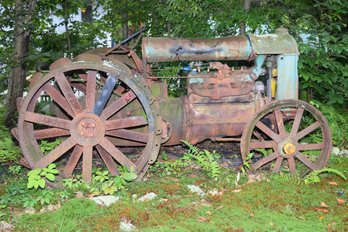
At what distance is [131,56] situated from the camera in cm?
567

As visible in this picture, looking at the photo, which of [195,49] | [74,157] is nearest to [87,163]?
[74,157]

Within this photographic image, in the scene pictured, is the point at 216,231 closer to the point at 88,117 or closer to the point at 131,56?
the point at 88,117

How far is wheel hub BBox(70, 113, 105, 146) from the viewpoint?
15.4 feet

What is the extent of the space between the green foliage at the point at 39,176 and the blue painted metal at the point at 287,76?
9.95 feet

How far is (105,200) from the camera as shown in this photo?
4348 millimetres

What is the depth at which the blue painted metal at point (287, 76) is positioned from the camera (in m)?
5.22

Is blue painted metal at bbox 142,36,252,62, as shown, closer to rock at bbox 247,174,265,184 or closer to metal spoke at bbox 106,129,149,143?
metal spoke at bbox 106,129,149,143

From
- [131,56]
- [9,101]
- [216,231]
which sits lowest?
[216,231]

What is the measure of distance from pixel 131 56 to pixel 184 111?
1.16 m

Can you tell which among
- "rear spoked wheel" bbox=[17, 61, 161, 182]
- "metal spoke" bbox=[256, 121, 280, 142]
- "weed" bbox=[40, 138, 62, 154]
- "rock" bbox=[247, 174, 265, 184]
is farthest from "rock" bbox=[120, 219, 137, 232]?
"weed" bbox=[40, 138, 62, 154]

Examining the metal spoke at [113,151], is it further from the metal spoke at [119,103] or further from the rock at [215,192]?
the rock at [215,192]

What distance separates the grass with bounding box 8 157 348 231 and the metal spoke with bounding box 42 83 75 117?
1.17 meters

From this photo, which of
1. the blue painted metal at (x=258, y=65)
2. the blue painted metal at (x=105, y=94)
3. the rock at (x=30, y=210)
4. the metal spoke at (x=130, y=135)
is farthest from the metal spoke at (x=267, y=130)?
the rock at (x=30, y=210)

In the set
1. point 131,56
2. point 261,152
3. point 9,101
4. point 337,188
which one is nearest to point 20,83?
point 9,101
